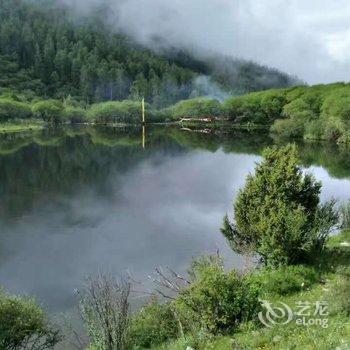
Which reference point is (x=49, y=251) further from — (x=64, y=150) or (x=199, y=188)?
(x=64, y=150)

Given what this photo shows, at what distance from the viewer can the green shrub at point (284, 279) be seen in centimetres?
2059

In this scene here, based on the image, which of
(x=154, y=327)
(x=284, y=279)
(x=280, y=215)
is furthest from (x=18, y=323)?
(x=280, y=215)

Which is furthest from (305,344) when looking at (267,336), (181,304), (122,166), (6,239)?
(122,166)

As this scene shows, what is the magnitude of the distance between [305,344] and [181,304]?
5.92m

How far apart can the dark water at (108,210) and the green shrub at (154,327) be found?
7375 mm

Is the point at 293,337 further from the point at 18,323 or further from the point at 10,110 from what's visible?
the point at 10,110

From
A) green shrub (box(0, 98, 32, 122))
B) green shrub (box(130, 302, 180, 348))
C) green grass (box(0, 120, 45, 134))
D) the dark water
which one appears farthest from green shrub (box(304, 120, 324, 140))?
green shrub (box(130, 302, 180, 348))

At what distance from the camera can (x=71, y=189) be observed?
58156mm

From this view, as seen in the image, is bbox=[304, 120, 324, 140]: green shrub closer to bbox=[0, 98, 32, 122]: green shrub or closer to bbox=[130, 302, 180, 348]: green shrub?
bbox=[0, 98, 32, 122]: green shrub

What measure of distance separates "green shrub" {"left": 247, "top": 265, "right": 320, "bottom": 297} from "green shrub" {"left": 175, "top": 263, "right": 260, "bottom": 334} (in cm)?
308

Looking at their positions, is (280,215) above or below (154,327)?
above

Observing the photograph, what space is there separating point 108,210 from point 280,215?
26.9 meters

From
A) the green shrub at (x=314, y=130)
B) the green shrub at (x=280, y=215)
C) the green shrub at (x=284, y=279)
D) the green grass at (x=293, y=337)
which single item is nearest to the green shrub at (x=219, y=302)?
the green grass at (x=293, y=337)

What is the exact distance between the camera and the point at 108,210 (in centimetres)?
4762
